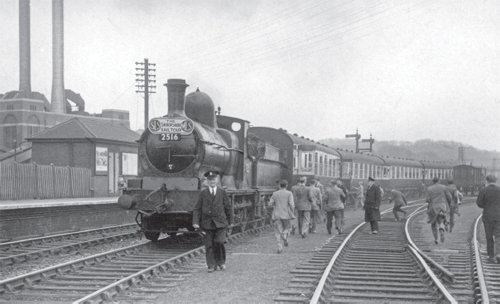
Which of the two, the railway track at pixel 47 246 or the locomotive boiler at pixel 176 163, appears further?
the locomotive boiler at pixel 176 163

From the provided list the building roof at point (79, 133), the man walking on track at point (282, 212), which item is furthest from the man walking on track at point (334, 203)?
the building roof at point (79, 133)

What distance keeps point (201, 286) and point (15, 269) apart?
3.58 meters

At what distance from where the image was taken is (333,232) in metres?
16.2

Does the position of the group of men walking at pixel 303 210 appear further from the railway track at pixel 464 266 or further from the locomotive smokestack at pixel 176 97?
the locomotive smokestack at pixel 176 97

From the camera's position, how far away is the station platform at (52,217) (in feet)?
45.6

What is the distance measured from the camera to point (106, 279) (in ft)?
26.4

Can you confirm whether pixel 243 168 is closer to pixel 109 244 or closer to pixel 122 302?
pixel 109 244

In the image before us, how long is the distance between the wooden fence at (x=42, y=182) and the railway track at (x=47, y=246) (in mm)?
8335

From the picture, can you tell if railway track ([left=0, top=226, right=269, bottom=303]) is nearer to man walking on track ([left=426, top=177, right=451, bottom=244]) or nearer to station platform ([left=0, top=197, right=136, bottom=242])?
station platform ([left=0, top=197, right=136, bottom=242])

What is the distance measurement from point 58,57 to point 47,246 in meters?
58.4

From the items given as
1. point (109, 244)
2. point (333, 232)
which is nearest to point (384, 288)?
point (109, 244)

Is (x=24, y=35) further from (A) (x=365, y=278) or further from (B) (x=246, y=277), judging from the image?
(A) (x=365, y=278)

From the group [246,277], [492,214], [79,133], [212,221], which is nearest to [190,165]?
[212,221]

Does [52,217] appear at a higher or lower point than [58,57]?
lower
